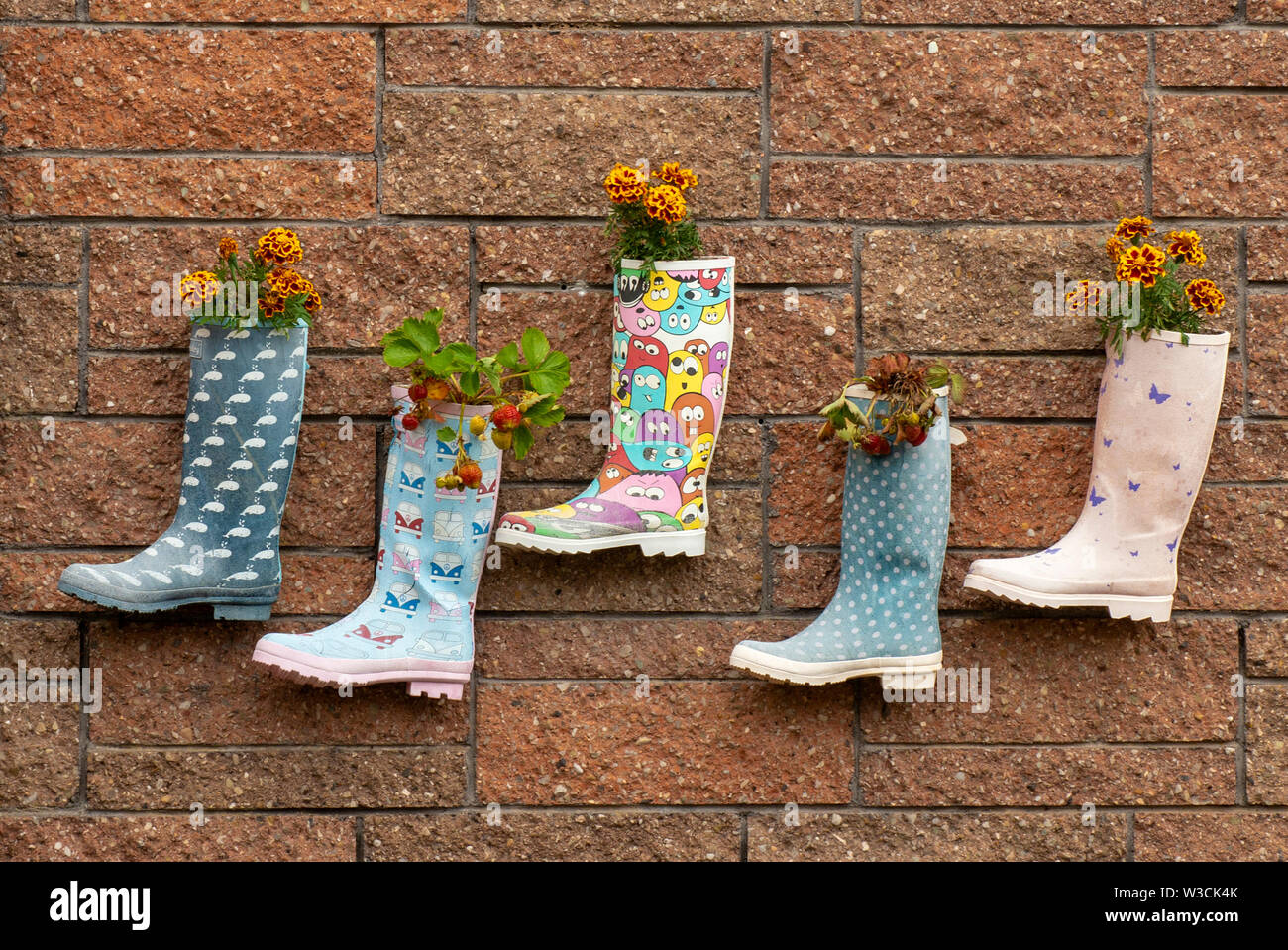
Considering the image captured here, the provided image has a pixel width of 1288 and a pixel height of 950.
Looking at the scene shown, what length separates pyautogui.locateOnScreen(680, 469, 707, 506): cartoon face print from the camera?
2057 mm

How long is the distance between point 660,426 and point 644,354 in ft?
0.44

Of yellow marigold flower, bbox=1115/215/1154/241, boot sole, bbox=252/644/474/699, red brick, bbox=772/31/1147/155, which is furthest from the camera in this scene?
red brick, bbox=772/31/1147/155

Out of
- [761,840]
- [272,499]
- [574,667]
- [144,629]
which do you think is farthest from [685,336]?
[144,629]

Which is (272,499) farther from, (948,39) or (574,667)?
(948,39)

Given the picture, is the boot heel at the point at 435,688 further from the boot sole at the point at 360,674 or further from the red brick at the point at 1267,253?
the red brick at the point at 1267,253

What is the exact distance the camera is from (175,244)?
2.11m

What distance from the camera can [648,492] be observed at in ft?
6.70

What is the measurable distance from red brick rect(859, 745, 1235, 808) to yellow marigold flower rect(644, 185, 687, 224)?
3.51 feet

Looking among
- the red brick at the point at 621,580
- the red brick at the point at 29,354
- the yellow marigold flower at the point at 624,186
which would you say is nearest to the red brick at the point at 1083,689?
the red brick at the point at 621,580

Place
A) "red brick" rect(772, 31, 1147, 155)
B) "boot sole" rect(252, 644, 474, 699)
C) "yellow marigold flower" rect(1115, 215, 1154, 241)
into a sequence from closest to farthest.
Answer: "boot sole" rect(252, 644, 474, 699) → "yellow marigold flower" rect(1115, 215, 1154, 241) → "red brick" rect(772, 31, 1147, 155)

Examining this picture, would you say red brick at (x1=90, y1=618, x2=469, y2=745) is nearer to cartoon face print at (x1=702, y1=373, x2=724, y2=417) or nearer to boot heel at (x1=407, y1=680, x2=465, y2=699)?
boot heel at (x1=407, y1=680, x2=465, y2=699)

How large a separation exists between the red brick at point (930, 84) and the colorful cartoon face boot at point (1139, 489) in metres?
0.50

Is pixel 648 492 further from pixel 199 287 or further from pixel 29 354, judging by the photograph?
pixel 29 354

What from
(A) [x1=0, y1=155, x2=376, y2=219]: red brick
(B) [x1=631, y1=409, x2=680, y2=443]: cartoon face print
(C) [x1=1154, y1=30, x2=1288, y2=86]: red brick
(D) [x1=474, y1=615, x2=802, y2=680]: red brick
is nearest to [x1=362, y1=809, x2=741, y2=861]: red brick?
(D) [x1=474, y1=615, x2=802, y2=680]: red brick
